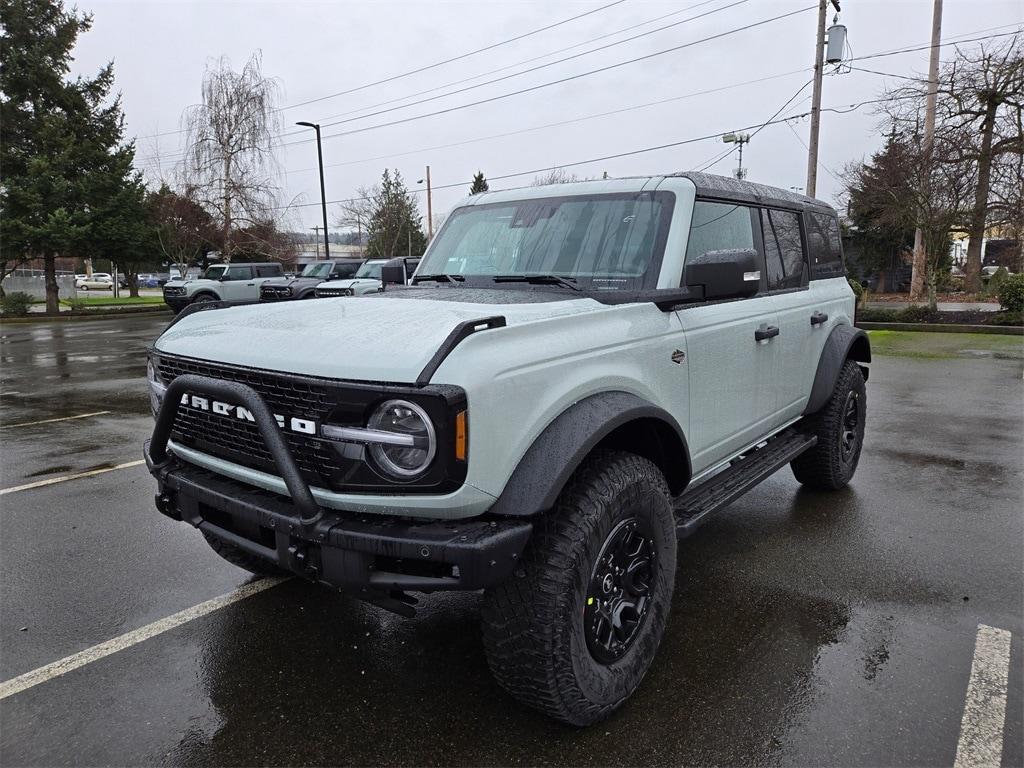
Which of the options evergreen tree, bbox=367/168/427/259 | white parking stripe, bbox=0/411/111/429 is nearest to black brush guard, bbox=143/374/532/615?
white parking stripe, bbox=0/411/111/429

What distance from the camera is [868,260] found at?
33375 millimetres

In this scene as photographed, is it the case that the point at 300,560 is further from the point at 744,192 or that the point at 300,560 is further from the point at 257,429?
the point at 744,192

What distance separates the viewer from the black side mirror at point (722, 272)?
2.83 meters

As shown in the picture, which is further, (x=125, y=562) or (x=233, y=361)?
(x=125, y=562)

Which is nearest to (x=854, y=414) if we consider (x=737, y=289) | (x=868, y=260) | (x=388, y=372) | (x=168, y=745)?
(x=737, y=289)

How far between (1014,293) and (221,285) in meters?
23.2

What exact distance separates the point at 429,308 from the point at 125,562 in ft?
8.42

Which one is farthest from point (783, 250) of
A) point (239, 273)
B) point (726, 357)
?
point (239, 273)

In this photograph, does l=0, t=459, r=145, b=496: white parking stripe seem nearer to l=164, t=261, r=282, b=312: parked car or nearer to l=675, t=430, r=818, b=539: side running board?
l=675, t=430, r=818, b=539: side running board

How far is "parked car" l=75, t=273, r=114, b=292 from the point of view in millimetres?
50869

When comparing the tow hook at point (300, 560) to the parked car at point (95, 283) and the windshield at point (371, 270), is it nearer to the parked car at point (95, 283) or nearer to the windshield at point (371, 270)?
the windshield at point (371, 270)

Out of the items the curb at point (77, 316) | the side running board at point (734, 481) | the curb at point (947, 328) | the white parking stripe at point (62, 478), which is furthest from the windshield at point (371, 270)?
the side running board at point (734, 481)

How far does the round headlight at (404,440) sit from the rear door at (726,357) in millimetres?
1466

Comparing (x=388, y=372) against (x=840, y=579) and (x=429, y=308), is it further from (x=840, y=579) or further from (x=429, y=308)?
(x=840, y=579)
